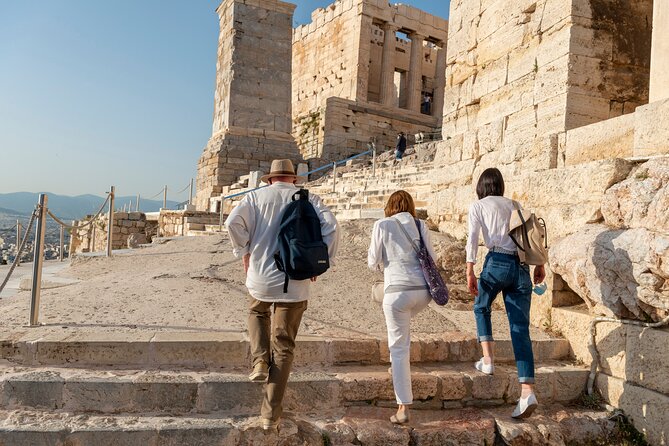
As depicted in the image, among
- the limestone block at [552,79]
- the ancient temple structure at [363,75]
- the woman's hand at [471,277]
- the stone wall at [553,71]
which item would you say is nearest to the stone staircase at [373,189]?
the stone wall at [553,71]

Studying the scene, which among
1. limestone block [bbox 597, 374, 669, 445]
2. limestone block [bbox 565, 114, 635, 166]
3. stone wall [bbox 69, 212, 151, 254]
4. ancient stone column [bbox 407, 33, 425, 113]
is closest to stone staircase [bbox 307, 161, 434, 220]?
limestone block [bbox 565, 114, 635, 166]

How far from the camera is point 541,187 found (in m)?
5.29

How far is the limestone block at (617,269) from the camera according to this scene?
3.60 meters

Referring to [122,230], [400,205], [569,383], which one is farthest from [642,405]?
[122,230]

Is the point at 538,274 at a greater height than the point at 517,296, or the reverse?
the point at 538,274

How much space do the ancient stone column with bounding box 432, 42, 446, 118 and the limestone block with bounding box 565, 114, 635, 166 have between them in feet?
81.2

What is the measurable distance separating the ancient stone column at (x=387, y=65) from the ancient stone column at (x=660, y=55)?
22.8 meters

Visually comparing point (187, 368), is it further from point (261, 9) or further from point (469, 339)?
point (261, 9)

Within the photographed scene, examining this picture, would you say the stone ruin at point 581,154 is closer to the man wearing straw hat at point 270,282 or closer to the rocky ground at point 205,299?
the rocky ground at point 205,299

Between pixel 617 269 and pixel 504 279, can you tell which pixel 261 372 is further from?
pixel 617 269

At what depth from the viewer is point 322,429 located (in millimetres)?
3455

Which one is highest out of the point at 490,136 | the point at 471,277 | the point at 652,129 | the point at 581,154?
the point at 490,136

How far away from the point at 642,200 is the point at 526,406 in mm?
1808

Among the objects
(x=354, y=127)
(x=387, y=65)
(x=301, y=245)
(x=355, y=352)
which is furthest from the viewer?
(x=387, y=65)
